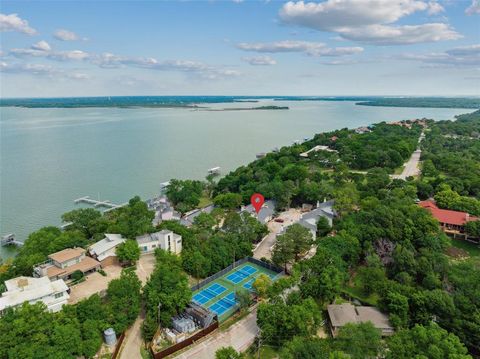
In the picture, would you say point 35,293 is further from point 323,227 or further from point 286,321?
point 323,227

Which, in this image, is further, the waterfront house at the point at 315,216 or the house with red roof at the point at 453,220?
the house with red roof at the point at 453,220

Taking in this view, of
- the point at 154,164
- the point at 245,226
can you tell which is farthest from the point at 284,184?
the point at 154,164

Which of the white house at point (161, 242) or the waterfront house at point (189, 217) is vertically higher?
the white house at point (161, 242)

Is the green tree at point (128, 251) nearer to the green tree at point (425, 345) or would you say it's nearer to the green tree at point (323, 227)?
the green tree at point (323, 227)

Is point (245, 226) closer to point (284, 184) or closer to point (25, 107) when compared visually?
point (284, 184)

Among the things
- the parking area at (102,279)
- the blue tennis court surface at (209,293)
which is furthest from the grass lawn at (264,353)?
the parking area at (102,279)

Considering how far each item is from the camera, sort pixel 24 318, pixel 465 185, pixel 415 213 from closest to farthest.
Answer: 1. pixel 24 318
2. pixel 415 213
3. pixel 465 185
